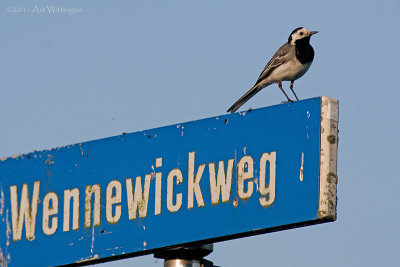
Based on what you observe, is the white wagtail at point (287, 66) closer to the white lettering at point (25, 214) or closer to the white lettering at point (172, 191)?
the white lettering at point (25, 214)

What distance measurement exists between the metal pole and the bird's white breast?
4372 mm

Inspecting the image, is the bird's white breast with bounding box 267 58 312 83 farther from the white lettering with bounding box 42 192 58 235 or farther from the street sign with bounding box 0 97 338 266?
the white lettering with bounding box 42 192 58 235

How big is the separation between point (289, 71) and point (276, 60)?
0.80 feet

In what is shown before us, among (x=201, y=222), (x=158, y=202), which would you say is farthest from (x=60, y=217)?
(x=201, y=222)

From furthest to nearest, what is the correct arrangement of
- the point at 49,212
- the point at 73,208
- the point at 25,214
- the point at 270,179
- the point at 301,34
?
the point at 301,34, the point at 25,214, the point at 49,212, the point at 73,208, the point at 270,179

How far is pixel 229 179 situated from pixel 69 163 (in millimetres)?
1216

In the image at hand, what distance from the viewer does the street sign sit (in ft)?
15.3

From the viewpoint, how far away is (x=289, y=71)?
9125mm

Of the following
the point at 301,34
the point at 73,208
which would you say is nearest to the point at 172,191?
the point at 73,208

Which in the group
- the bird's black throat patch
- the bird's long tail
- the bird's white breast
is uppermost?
the bird's black throat patch

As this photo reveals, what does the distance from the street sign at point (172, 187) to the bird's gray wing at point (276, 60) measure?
378 cm

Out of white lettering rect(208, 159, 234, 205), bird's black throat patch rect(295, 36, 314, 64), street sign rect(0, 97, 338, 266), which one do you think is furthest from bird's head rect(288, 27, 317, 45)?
white lettering rect(208, 159, 234, 205)

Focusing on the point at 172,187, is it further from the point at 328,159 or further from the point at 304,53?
the point at 304,53

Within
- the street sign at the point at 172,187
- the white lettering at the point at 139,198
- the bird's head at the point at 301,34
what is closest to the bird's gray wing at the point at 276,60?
the bird's head at the point at 301,34
